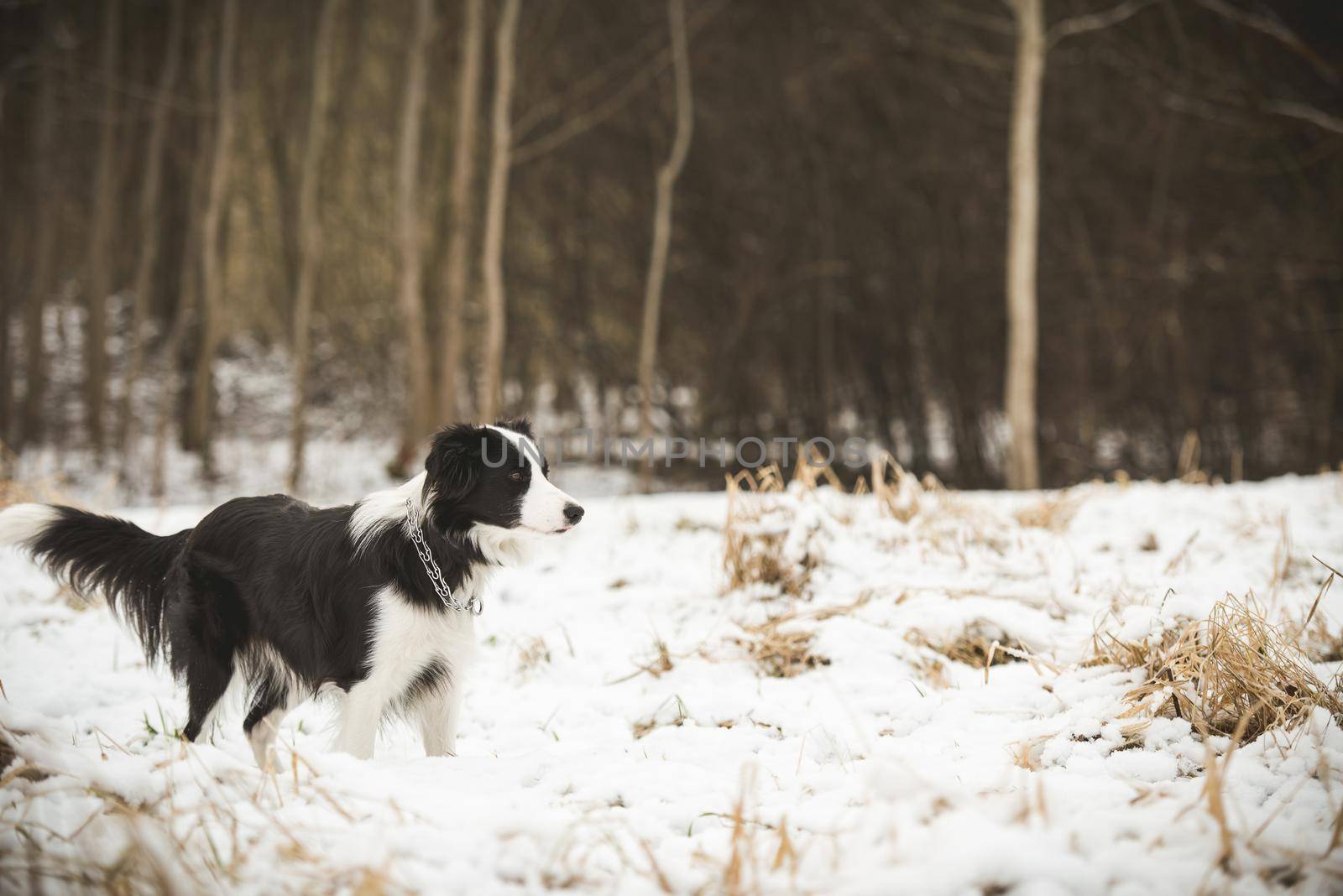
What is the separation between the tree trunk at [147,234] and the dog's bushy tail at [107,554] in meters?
11.6

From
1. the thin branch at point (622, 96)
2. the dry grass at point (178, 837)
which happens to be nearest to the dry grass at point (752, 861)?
the dry grass at point (178, 837)

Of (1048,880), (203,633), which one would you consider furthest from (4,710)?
(1048,880)

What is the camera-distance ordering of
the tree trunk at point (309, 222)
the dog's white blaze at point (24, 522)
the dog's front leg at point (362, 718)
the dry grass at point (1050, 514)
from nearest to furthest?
the dog's front leg at point (362, 718) → the dog's white blaze at point (24, 522) → the dry grass at point (1050, 514) → the tree trunk at point (309, 222)

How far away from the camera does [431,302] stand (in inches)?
575

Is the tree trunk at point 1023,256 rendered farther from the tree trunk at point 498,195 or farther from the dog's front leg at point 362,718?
the dog's front leg at point 362,718

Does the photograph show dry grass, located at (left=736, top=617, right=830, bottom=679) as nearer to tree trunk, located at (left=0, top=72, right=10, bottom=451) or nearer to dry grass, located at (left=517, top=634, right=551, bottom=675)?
dry grass, located at (left=517, top=634, right=551, bottom=675)

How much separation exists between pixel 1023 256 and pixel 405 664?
29.2ft

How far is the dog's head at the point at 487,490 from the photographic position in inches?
113

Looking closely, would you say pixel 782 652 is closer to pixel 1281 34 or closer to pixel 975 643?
pixel 975 643

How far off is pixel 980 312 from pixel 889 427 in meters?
2.74

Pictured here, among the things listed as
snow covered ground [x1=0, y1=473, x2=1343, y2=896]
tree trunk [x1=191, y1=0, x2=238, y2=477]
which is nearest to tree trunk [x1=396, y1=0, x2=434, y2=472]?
tree trunk [x1=191, y1=0, x2=238, y2=477]

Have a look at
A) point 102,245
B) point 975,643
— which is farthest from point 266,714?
point 102,245

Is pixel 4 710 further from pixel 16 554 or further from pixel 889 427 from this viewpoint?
pixel 889 427

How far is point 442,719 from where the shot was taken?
2.82 metres
